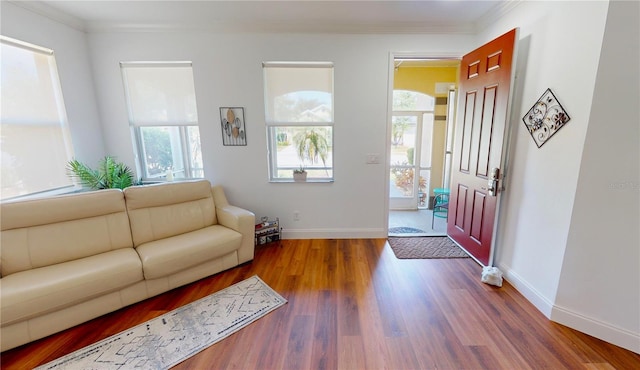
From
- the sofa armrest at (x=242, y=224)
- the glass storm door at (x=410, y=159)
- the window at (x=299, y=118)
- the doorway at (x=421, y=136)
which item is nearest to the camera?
the sofa armrest at (x=242, y=224)

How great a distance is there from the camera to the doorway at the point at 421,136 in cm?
453

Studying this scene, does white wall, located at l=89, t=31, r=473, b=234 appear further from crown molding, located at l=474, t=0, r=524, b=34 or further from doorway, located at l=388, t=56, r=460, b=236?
doorway, located at l=388, t=56, r=460, b=236

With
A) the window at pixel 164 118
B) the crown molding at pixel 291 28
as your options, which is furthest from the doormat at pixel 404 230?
the window at pixel 164 118

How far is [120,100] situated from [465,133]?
4.08 metres

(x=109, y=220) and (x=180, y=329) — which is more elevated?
(x=109, y=220)

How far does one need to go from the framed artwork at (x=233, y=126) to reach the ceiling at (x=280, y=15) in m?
0.89

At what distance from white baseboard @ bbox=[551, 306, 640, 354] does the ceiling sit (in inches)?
103

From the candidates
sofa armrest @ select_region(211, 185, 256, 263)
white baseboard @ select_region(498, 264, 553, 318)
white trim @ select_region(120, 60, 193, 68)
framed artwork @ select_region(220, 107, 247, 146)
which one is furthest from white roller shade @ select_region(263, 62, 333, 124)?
white baseboard @ select_region(498, 264, 553, 318)

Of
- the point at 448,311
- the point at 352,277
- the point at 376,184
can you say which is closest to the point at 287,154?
the point at 376,184

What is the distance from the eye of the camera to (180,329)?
5.94 ft

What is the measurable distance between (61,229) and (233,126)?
1.81m

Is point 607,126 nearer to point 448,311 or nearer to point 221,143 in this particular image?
point 448,311

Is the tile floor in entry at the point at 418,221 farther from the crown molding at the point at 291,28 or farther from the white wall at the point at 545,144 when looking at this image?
the crown molding at the point at 291,28

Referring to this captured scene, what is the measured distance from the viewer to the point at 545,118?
1930mm
